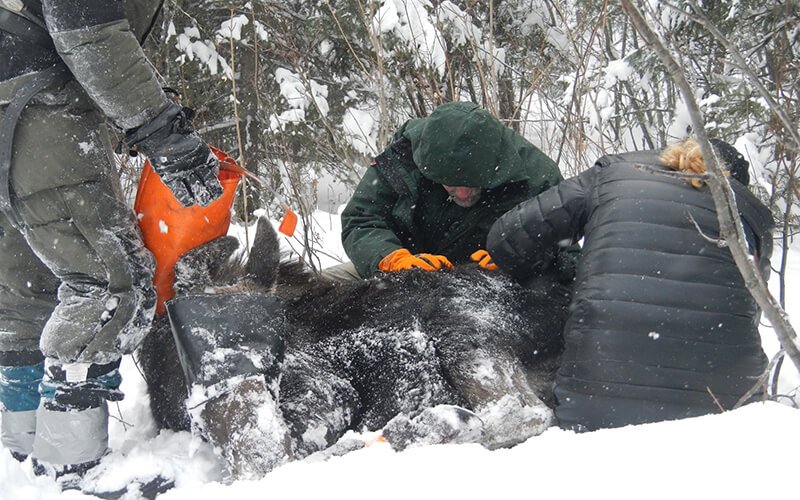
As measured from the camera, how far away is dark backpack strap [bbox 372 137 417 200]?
358cm

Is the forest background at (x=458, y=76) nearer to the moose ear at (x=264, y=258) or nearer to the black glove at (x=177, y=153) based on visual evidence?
the moose ear at (x=264, y=258)

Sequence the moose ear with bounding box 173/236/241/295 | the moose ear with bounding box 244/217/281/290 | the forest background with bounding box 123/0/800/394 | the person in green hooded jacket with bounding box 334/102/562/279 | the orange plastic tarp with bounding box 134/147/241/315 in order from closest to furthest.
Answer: the orange plastic tarp with bounding box 134/147/241/315, the moose ear with bounding box 173/236/241/295, the moose ear with bounding box 244/217/281/290, the person in green hooded jacket with bounding box 334/102/562/279, the forest background with bounding box 123/0/800/394

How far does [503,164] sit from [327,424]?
5.18 ft

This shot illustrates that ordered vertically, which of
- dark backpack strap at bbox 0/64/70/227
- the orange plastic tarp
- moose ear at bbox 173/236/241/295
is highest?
dark backpack strap at bbox 0/64/70/227

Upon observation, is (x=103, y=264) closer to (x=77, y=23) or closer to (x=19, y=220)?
(x=19, y=220)

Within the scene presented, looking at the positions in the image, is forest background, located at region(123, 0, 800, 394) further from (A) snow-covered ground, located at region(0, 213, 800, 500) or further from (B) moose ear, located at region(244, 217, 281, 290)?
(A) snow-covered ground, located at region(0, 213, 800, 500)

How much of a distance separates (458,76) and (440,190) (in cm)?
278

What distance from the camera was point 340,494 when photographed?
136cm

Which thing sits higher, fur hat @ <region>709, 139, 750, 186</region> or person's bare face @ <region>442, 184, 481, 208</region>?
person's bare face @ <region>442, 184, 481, 208</region>

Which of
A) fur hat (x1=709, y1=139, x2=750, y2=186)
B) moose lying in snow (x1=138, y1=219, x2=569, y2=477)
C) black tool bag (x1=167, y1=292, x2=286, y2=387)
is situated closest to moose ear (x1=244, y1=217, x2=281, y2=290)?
moose lying in snow (x1=138, y1=219, x2=569, y2=477)

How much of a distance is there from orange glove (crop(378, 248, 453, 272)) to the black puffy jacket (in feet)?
2.86

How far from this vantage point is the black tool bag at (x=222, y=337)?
235 centimetres

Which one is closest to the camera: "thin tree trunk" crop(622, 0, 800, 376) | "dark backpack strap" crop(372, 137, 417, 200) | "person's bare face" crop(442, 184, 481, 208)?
"thin tree trunk" crop(622, 0, 800, 376)

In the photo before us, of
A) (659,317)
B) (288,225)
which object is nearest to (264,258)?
(288,225)
